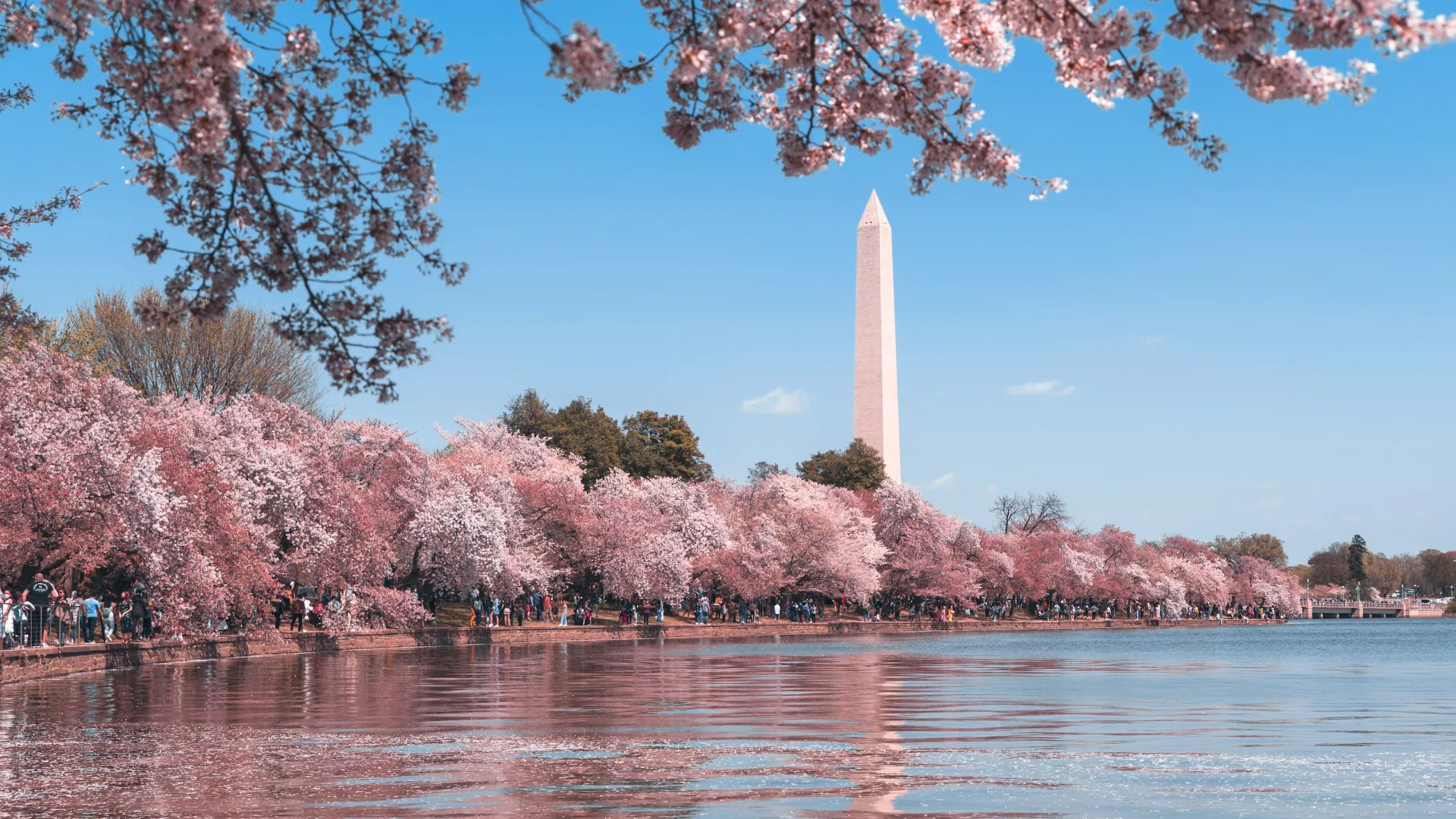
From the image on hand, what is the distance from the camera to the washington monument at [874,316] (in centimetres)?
7525

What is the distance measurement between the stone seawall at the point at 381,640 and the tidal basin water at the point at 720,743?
877 mm

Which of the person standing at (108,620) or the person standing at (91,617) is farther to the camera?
the person standing at (108,620)

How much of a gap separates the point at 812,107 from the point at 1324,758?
33.9 feet

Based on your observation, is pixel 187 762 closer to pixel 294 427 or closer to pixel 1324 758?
pixel 1324 758

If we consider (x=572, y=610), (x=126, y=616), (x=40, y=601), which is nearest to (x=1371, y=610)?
(x=572, y=610)

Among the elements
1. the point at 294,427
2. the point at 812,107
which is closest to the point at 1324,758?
the point at 812,107

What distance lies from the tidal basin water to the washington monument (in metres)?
45.7

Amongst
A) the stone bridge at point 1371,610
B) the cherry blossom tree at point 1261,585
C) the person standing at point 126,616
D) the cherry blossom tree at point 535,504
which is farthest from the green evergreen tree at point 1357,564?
the person standing at point 126,616

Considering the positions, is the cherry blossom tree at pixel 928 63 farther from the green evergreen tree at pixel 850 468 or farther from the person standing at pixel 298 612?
the green evergreen tree at pixel 850 468

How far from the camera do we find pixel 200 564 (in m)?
34.0

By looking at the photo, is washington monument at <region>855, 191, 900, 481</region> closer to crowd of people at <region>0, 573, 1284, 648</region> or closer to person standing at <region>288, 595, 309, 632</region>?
crowd of people at <region>0, 573, 1284, 648</region>

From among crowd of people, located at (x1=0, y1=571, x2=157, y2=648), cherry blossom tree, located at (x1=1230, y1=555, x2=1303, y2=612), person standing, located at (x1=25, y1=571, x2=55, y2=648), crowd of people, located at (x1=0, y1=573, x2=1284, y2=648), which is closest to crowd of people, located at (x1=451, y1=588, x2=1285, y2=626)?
crowd of people, located at (x1=0, y1=573, x2=1284, y2=648)

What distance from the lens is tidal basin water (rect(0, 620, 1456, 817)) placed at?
1120 cm

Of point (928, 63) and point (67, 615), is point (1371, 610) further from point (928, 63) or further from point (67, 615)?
point (928, 63)
